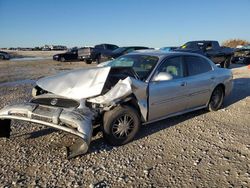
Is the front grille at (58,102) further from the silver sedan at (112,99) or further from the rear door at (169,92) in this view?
the rear door at (169,92)

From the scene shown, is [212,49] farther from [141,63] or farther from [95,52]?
[141,63]

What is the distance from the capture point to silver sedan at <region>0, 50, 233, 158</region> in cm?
410

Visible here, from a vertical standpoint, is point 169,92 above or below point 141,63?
below

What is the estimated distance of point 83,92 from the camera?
4461 mm

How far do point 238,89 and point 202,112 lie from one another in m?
3.69

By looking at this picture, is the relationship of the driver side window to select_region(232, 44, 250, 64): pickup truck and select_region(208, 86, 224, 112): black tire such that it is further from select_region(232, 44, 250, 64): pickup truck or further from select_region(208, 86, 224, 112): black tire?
select_region(232, 44, 250, 64): pickup truck

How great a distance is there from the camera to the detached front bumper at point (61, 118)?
12.7ft

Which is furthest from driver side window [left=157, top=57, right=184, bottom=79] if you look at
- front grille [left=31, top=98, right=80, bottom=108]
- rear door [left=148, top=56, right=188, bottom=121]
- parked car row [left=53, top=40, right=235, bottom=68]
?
parked car row [left=53, top=40, right=235, bottom=68]

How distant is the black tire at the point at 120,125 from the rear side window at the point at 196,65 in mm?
1857

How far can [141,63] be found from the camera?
17.8ft

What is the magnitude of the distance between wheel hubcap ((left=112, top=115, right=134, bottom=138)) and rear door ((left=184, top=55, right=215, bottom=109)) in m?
1.62

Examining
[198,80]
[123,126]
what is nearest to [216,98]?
[198,80]

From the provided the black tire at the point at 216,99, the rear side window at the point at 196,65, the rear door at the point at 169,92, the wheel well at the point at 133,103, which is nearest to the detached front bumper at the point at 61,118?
the wheel well at the point at 133,103

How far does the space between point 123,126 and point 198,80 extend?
7.37 ft
